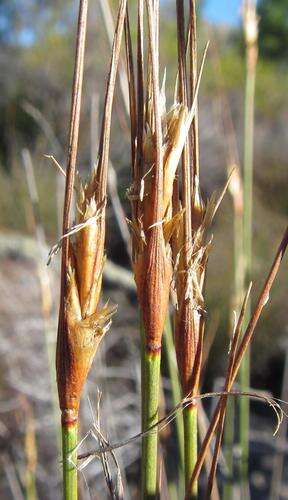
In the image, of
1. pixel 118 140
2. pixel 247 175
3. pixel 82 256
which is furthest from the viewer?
pixel 118 140

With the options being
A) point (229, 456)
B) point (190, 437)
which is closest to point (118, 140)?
point (229, 456)

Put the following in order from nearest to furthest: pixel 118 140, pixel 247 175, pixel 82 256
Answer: pixel 82 256 < pixel 247 175 < pixel 118 140

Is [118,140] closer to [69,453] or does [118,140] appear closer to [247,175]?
[247,175]

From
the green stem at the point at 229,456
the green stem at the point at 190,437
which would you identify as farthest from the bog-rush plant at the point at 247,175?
the green stem at the point at 190,437

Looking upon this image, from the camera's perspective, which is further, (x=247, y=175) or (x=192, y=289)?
(x=247, y=175)

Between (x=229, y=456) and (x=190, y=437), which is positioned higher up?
(x=190, y=437)

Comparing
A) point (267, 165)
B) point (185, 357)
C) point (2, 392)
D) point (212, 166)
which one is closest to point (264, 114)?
point (267, 165)

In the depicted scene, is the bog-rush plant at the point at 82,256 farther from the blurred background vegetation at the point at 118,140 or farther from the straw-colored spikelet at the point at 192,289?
the blurred background vegetation at the point at 118,140
